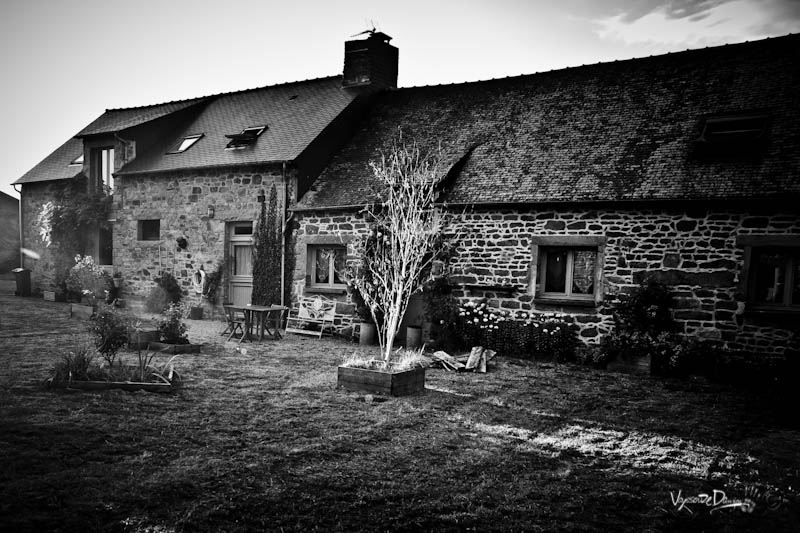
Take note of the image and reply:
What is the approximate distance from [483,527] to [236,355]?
7.71 meters

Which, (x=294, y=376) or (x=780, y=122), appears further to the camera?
(x=780, y=122)

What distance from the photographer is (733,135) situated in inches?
440

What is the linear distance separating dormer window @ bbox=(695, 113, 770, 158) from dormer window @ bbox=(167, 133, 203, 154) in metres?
14.2

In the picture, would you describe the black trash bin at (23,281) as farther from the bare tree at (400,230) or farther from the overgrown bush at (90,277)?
the bare tree at (400,230)

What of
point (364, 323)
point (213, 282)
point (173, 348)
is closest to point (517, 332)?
point (364, 323)

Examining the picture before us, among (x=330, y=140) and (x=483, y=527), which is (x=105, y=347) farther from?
(x=330, y=140)

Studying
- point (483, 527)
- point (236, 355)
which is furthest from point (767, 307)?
point (236, 355)

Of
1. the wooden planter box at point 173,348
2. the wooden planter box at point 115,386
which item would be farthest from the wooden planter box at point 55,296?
the wooden planter box at point 115,386

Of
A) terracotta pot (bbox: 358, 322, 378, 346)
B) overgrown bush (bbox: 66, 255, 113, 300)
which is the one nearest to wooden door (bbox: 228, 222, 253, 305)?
terracotta pot (bbox: 358, 322, 378, 346)

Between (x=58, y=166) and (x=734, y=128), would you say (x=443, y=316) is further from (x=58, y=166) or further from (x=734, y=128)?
(x=58, y=166)

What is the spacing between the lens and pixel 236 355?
11.0 m

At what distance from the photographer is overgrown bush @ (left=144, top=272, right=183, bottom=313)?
1741cm

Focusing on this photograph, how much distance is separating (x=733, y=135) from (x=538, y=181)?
369 centimetres

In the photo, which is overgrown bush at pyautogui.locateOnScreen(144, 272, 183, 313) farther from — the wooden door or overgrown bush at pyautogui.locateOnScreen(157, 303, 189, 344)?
overgrown bush at pyautogui.locateOnScreen(157, 303, 189, 344)
